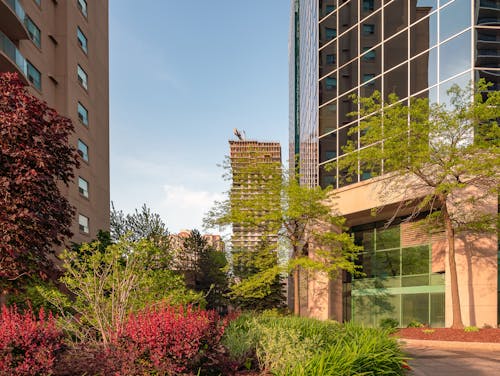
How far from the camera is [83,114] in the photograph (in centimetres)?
3212

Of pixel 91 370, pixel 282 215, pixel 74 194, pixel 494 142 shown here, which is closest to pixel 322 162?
pixel 282 215

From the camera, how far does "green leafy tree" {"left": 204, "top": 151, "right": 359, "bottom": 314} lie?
2241cm

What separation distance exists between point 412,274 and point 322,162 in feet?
30.9

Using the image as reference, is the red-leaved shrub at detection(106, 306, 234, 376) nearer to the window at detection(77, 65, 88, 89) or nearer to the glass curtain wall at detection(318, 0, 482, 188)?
the glass curtain wall at detection(318, 0, 482, 188)

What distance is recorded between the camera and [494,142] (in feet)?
58.1

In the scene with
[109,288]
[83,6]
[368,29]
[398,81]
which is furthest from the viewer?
[83,6]

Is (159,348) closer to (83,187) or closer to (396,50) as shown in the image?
(396,50)

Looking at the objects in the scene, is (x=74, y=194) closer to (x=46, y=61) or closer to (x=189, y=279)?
(x=46, y=61)

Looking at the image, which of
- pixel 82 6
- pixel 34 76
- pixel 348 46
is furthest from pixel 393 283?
pixel 82 6

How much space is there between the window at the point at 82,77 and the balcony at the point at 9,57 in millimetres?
7850

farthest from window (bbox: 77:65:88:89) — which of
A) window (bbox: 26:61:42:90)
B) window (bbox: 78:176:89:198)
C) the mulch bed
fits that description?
the mulch bed

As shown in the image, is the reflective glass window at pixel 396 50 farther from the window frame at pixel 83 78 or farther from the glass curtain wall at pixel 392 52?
the window frame at pixel 83 78

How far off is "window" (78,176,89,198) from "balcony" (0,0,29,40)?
10.5 m

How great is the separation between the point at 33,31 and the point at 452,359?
2967cm
